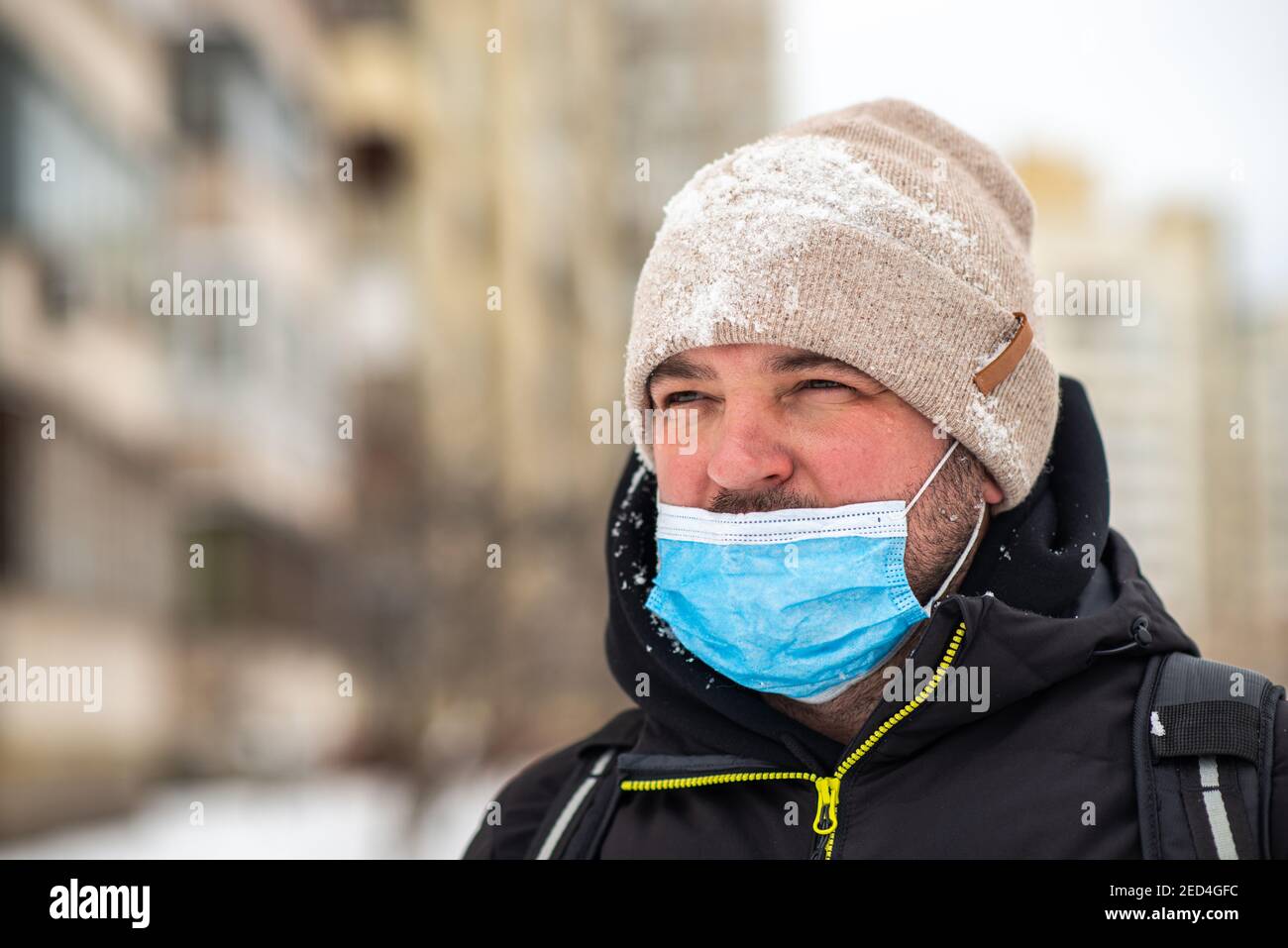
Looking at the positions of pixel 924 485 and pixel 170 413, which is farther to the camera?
pixel 170 413

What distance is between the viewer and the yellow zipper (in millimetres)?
2303

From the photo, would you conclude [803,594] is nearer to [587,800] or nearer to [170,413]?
[587,800]

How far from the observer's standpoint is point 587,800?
263 cm

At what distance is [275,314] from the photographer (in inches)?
927

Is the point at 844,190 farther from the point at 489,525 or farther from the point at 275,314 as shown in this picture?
the point at 275,314

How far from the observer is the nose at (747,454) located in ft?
8.42

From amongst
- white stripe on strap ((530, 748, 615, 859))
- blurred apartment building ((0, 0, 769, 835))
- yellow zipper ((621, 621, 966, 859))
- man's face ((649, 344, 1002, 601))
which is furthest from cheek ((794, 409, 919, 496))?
blurred apartment building ((0, 0, 769, 835))

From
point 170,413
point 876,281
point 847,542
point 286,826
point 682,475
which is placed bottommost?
point 286,826

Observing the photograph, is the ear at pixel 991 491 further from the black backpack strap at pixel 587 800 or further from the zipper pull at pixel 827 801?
the black backpack strap at pixel 587 800

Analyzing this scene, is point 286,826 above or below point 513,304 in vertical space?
below

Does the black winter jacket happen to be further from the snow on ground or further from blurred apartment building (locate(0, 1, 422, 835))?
blurred apartment building (locate(0, 1, 422, 835))

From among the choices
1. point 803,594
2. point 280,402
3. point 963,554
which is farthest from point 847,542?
point 280,402

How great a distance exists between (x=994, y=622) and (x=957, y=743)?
208mm

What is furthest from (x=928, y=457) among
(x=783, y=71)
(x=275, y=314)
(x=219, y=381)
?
(x=783, y=71)
